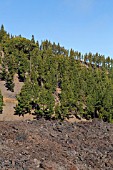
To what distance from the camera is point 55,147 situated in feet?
109

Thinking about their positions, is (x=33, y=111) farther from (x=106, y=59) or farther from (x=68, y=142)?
(x=106, y=59)

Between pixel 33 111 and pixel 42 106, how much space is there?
4.38m

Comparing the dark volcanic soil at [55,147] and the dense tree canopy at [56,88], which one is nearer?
the dark volcanic soil at [55,147]

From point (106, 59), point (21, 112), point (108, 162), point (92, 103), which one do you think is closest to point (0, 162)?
point (108, 162)

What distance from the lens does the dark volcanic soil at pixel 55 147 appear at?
90.6ft

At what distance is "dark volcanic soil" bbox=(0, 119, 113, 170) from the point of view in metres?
27.6

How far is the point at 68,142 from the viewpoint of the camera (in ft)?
122

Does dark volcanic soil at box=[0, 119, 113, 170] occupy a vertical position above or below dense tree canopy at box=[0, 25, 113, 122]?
below

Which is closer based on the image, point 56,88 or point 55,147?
point 55,147

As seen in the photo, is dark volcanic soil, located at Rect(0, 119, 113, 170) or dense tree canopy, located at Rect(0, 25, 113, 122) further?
dense tree canopy, located at Rect(0, 25, 113, 122)

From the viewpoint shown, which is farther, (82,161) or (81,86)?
(81,86)

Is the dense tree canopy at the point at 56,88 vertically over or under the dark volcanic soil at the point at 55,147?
over

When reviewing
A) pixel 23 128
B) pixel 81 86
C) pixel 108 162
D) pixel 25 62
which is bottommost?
pixel 108 162

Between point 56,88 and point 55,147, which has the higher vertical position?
point 56,88
